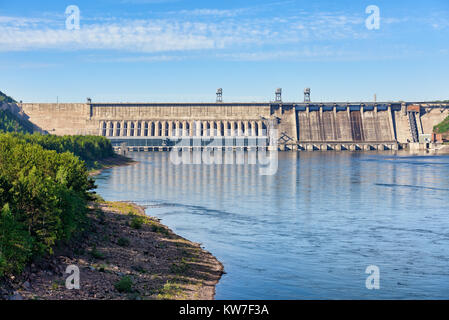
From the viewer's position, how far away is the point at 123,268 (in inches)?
1426

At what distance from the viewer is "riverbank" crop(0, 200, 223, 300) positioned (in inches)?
1184

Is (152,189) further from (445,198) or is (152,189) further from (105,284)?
(105,284)

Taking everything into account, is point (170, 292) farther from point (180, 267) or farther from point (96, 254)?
point (96, 254)

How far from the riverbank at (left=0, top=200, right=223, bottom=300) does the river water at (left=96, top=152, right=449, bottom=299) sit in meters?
1.92

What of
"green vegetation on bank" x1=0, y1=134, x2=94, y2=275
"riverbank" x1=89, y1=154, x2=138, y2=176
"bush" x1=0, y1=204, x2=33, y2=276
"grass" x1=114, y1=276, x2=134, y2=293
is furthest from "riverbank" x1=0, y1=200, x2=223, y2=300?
"riverbank" x1=89, y1=154, x2=138, y2=176

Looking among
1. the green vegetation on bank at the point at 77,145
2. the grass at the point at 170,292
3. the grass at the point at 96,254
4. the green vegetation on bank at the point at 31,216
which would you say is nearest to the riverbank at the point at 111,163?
the green vegetation on bank at the point at 77,145

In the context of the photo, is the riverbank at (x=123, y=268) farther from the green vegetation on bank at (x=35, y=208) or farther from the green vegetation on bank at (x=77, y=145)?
the green vegetation on bank at (x=77, y=145)

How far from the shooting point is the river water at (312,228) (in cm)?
3681

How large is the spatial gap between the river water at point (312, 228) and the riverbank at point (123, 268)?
1923 mm

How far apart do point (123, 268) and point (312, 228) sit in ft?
84.3

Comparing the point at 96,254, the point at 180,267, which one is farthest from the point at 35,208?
the point at 180,267

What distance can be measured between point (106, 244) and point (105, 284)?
9.77 metres
